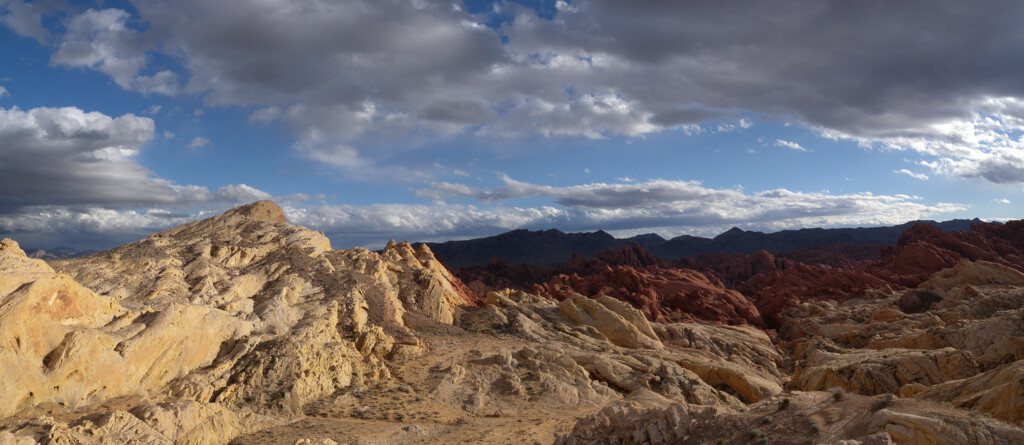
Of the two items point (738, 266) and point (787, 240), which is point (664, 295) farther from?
point (787, 240)

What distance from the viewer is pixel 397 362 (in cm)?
2809

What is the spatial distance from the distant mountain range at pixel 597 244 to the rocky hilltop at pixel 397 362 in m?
130

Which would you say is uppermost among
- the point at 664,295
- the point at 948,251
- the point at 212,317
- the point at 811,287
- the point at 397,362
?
the point at 948,251

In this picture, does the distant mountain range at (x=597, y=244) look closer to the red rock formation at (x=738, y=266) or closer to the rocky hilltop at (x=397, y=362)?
the red rock formation at (x=738, y=266)

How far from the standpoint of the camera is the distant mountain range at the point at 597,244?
177000 millimetres

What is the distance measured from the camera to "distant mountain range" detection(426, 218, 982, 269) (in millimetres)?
177000

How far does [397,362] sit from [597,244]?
6544 inches

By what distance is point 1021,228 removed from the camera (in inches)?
3499

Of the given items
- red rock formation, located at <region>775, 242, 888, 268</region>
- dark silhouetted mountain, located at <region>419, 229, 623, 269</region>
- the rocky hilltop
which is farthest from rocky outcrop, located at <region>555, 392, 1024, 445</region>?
dark silhouetted mountain, located at <region>419, 229, 623, 269</region>

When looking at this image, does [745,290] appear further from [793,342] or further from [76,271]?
[76,271]

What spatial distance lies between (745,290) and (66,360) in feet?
298

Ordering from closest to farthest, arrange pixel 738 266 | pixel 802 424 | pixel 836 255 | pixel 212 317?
pixel 802 424
pixel 212 317
pixel 738 266
pixel 836 255

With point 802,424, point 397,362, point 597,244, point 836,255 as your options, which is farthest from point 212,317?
point 597,244

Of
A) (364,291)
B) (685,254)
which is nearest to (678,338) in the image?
(364,291)
